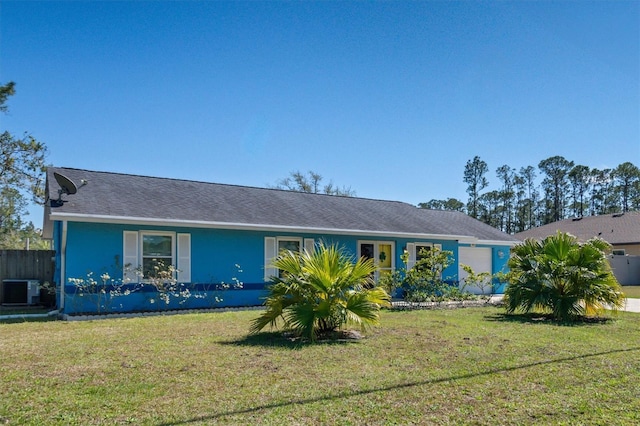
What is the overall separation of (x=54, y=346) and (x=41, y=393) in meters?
2.87

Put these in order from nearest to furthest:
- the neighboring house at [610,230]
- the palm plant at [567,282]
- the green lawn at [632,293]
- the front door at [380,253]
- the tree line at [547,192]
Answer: the palm plant at [567,282] < the front door at [380,253] < the green lawn at [632,293] < the neighboring house at [610,230] < the tree line at [547,192]

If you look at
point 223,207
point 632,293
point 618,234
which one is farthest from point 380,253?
point 618,234

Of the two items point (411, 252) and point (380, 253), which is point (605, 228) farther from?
point (380, 253)

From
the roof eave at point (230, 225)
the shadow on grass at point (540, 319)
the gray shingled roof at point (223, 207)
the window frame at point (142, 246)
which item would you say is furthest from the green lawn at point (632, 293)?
the window frame at point (142, 246)

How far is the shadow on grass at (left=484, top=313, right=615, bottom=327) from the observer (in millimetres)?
10867

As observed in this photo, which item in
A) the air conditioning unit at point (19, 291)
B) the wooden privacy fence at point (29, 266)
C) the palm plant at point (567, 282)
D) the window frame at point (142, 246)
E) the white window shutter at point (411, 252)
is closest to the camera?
the palm plant at point (567, 282)

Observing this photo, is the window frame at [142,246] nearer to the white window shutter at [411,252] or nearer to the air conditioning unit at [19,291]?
the air conditioning unit at [19,291]

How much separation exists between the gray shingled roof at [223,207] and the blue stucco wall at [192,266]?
478 mm

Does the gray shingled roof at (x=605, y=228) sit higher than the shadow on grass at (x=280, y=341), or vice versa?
the gray shingled roof at (x=605, y=228)

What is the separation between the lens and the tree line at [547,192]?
179 feet

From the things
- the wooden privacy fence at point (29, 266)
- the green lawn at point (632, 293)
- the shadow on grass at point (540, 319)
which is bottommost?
the green lawn at point (632, 293)

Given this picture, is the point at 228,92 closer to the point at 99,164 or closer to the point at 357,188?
the point at 99,164

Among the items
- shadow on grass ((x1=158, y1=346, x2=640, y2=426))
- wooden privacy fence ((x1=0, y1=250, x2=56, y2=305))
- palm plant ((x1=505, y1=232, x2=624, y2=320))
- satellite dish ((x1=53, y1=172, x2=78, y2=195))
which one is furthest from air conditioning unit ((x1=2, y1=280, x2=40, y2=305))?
palm plant ((x1=505, y1=232, x2=624, y2=320))

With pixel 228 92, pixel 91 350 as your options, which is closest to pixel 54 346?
pixel 91 350
